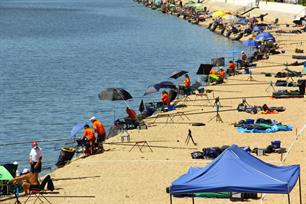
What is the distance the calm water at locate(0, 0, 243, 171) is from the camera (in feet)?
133

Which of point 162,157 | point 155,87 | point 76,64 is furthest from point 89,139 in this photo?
point 76,64

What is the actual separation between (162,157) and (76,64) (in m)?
43.5

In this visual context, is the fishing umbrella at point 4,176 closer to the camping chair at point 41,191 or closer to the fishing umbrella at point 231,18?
the camping chair at point 41,191

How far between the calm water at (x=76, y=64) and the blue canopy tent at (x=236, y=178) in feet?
Result: 44.2

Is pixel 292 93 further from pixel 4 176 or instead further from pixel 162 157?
pixel 4 176

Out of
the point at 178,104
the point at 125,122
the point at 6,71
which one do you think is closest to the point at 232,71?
the point at 178,104

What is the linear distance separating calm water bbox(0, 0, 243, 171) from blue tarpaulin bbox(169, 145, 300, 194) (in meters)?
13.5

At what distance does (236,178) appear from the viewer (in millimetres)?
17266

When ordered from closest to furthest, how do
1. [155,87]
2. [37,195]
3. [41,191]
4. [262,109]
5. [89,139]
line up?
[37,195], [41,191], [89,139], [262,109], [155,87]

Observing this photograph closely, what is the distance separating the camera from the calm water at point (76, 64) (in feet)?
133

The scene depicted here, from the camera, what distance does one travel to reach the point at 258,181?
1714 cm

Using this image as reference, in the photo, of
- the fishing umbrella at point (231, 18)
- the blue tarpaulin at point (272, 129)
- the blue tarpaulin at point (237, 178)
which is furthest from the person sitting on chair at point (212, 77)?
the fishing umbrella at point (231, 18)

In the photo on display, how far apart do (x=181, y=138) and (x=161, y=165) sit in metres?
4.66

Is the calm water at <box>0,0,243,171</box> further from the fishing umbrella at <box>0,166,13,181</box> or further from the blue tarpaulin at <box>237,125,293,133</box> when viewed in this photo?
the blue tarpaulin at <box>237,125,293,133</box>
